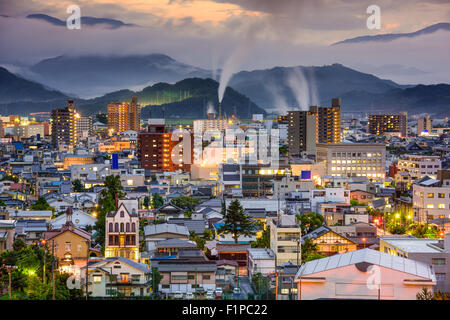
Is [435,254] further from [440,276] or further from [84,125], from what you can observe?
[84,125]

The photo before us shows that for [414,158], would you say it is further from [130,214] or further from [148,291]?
[148,291]

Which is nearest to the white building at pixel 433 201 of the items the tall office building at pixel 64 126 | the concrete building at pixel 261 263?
the concrete building at pixel 261 263

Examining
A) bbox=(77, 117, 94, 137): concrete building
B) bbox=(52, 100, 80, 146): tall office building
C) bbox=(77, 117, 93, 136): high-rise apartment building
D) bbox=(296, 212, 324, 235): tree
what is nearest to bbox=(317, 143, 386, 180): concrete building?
bbox=(296, 212, 324, 235): tree

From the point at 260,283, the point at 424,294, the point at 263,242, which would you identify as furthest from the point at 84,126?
the point at 424,294

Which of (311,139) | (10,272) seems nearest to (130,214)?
(10,272)

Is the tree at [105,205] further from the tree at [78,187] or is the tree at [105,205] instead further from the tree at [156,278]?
the tree at [78,187]
